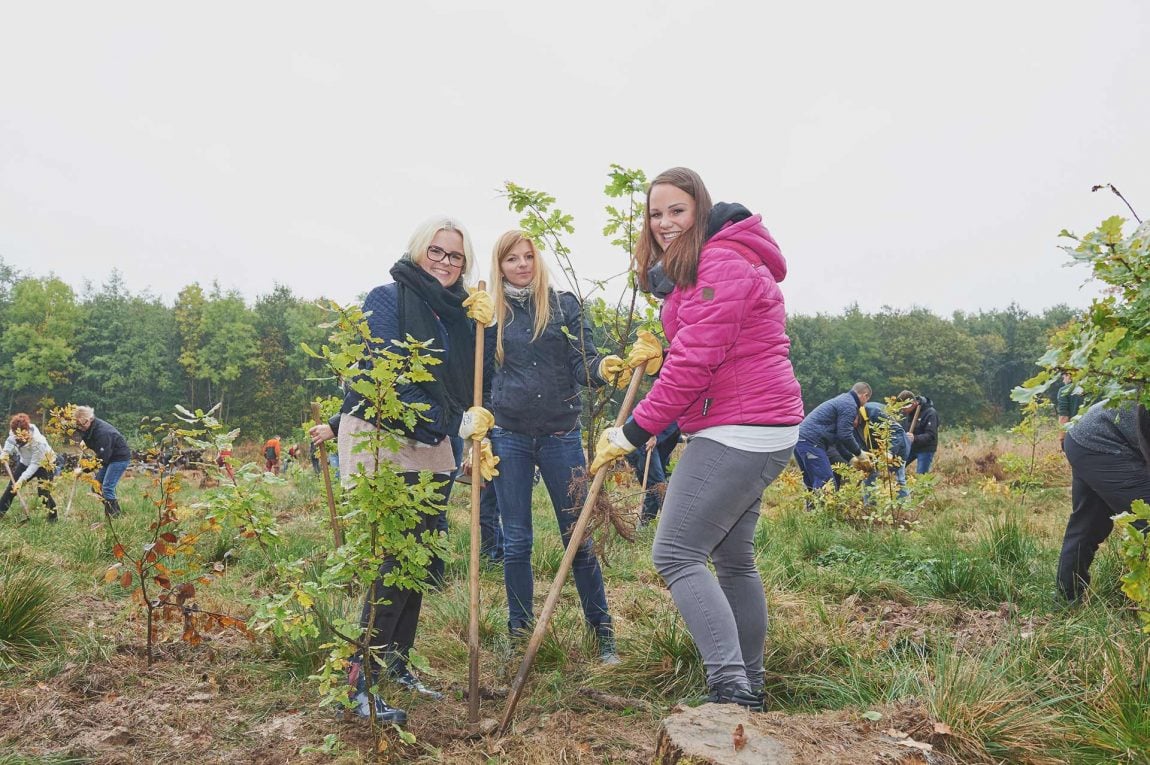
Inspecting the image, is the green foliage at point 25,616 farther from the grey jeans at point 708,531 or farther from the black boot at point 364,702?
the grey jeans at point 708,531

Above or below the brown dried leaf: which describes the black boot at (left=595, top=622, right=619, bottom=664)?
below

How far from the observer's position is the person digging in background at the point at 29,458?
7738 millimetres

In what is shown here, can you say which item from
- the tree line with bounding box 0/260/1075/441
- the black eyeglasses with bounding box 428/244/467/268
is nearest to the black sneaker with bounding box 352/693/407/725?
the black eyeglasses with bounding box 428/244/467/268

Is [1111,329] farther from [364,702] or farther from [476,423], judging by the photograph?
[364,702]

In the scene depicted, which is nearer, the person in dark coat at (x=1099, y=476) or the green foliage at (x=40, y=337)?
the person in dark coat at (x=1099, y=476)

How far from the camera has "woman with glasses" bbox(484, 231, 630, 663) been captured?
3246 mm

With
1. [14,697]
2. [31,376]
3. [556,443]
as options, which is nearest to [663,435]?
[556,443]

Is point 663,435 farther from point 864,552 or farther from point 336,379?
point 336,379

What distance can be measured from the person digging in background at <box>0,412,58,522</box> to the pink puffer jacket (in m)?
7.74

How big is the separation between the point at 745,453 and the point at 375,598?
1.44 meters

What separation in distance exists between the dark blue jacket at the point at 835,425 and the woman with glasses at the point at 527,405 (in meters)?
5.14

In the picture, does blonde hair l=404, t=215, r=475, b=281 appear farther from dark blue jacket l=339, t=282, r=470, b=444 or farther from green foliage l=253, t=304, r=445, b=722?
green foliage l=253, t=304, r=445, b=722

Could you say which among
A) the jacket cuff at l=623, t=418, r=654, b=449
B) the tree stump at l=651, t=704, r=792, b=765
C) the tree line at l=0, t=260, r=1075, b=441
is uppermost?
the tree line at l=0, t=260, r=1075, b=441

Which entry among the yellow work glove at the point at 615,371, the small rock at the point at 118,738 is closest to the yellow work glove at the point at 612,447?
the yellow work glove at the point at 615,371
